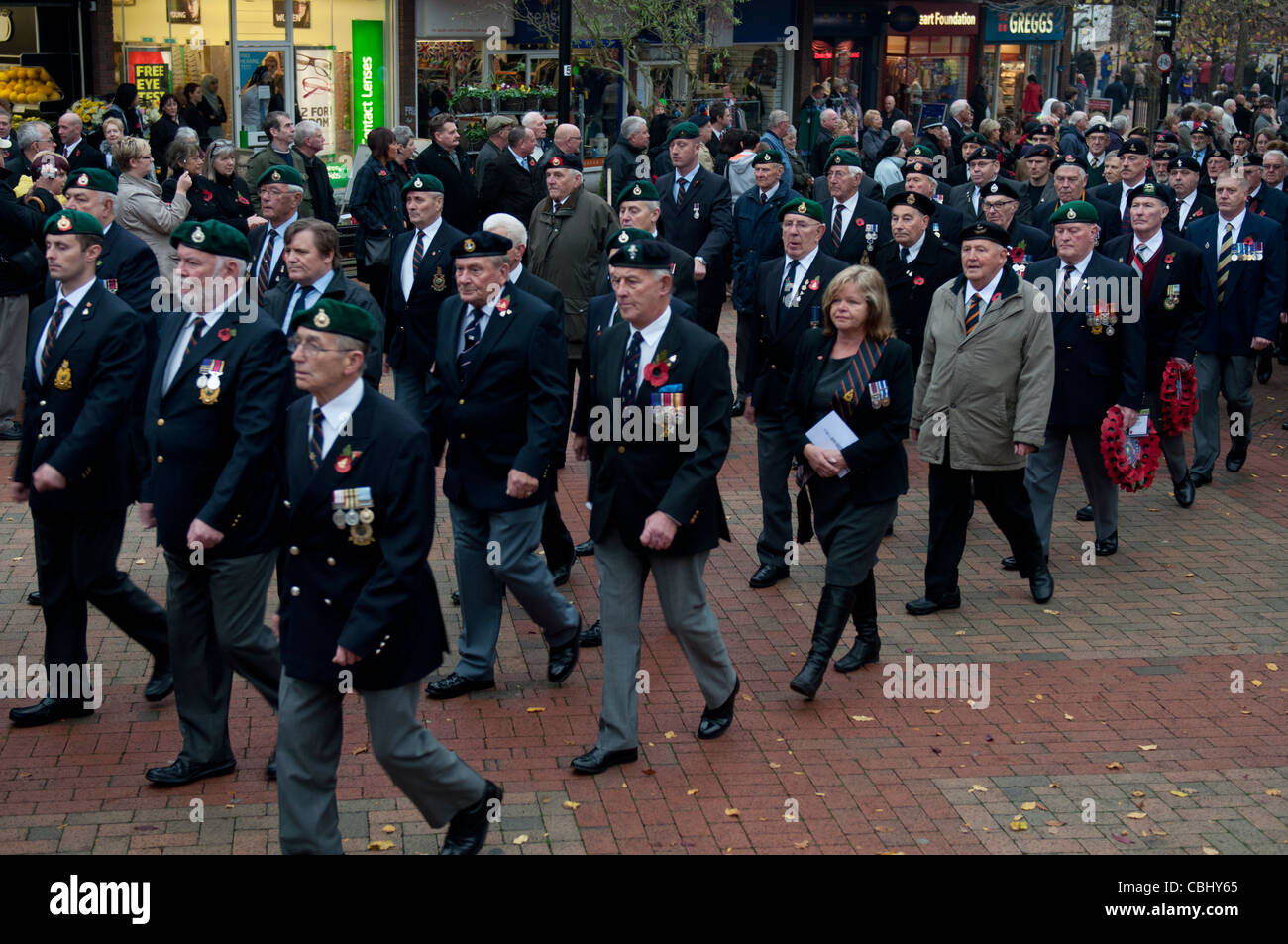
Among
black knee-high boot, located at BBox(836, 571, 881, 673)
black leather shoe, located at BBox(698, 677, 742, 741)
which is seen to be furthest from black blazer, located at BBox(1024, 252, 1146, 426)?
black leather shoe, located at BBox(698, 677, 742, 741)

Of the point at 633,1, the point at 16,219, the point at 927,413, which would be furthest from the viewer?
the point at 633,1

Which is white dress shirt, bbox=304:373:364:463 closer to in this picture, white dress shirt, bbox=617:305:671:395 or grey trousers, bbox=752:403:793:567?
white dress shirt, bbox=617:305:671:395

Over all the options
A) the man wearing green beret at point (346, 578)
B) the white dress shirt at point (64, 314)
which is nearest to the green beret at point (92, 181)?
the white dress shirt at point (64, 314)

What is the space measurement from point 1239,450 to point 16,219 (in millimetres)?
9595

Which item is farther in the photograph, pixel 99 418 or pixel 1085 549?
pixel 1085 549

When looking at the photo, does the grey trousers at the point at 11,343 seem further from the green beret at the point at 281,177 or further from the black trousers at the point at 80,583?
the black trousers at the point at 80,583

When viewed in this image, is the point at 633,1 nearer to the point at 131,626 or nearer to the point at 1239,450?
the point at 1239,450

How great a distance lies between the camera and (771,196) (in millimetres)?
12133

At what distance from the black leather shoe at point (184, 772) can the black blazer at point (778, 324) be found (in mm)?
3909

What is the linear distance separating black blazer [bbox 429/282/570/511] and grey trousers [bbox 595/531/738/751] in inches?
27.7

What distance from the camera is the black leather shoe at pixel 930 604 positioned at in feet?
29.5

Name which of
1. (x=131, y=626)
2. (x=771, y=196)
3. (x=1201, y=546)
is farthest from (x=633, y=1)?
(x=131, y=626)

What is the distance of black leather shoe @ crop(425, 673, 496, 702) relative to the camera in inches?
301

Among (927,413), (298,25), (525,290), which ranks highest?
(298,25)
